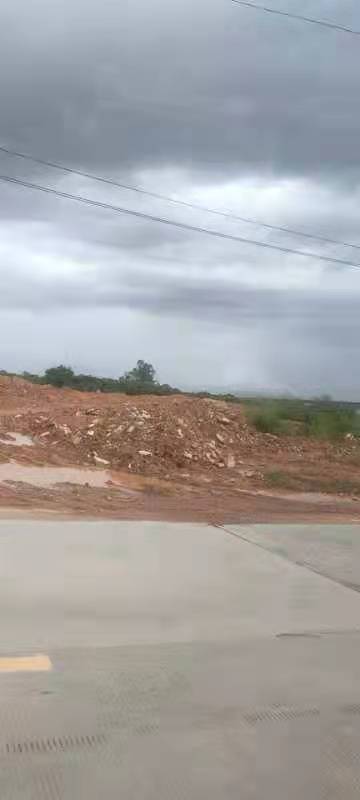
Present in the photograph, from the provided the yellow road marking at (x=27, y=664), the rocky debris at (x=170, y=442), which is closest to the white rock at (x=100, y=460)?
the rocky debris at (x=170, y=442)

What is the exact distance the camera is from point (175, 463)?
24766mm

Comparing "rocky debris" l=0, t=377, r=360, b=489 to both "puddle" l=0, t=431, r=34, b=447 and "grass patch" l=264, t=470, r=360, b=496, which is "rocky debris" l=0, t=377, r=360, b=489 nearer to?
"puddle" l=0, t=431, r=34, b=447

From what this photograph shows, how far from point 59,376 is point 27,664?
62643 mm

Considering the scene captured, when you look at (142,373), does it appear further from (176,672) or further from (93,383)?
(176,672)

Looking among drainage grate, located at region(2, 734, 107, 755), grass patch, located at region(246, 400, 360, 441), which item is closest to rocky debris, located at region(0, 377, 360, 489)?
grass patch, located at region(246, 400, 360, 441)

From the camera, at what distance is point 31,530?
12.0m

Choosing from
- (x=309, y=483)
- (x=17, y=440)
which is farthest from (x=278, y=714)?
(x=17, y=440)

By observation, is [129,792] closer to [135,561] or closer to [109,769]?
Result: [109,769]

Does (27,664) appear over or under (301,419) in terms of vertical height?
under

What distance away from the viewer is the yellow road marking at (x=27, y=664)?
6145 millimetres

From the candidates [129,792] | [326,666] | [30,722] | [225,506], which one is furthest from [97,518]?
[129,792]

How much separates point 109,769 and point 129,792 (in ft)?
0.93

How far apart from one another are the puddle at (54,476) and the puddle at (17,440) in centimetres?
292

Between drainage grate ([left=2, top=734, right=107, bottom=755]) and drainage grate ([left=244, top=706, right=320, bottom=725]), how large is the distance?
0.91 meters
